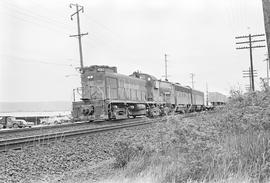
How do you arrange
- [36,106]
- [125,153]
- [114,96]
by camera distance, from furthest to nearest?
[36,106] < [114,96] < [125,153]

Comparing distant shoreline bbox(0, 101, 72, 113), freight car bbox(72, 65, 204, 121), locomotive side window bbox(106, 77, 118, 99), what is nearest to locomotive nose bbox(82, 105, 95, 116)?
freight car bbox(72, 65, 204, 121)

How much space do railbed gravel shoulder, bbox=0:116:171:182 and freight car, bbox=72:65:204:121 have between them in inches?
A: 264

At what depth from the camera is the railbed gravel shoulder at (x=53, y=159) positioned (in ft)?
19.1

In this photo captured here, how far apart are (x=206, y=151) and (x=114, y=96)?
586 inches

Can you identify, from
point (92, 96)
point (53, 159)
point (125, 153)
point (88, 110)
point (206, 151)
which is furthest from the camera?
point (92, 96)

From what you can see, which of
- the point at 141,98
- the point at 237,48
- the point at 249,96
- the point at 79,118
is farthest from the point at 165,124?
the point at 237,48

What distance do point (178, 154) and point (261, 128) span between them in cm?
164

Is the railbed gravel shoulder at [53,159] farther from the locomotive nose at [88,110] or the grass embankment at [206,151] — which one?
the locomotive nose at [88,110]

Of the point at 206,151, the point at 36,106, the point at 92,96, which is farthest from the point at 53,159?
the point at 36,106

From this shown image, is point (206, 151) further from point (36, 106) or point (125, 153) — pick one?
point (36, 106)

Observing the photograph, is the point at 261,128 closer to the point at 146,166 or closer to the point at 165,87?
the point at 146,166

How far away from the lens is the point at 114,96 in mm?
19531

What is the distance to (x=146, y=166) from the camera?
540 centimetres

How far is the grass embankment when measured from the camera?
15.1ft
